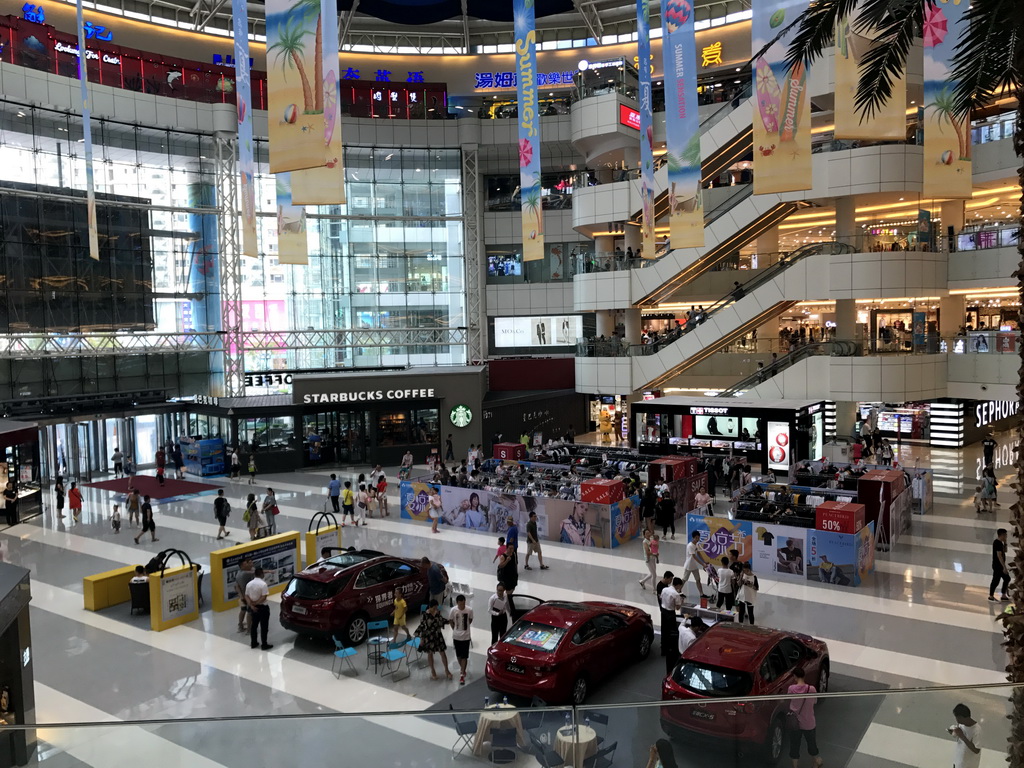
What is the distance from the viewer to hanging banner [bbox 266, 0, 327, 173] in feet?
43.2

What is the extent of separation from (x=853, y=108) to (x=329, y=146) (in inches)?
446

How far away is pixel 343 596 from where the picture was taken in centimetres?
1312

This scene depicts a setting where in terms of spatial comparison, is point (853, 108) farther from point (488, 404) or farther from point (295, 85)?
point (488, 404)

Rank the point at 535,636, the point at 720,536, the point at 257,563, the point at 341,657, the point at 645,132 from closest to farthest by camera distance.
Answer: the point at 535,636 → the point at 341,657 → the point at 257,563 → the point at 720,536 → the point at 645,132

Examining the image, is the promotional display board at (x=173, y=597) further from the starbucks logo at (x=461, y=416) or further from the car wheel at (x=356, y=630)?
the starbucks logo at (x=461, y=416)

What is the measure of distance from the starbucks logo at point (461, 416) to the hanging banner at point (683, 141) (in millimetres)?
15567

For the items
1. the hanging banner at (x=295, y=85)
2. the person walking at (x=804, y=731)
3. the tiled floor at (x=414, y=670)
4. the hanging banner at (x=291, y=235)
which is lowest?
the tiled floor at (x=414, y=670)

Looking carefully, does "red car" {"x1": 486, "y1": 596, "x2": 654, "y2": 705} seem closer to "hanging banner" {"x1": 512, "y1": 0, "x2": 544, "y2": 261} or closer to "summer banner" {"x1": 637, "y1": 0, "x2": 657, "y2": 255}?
"hanging banner" {"x1": 512, "y1": 0, "x2": 544, "y2": 261}

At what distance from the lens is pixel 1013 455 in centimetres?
3016

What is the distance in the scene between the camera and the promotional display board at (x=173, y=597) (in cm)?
1412

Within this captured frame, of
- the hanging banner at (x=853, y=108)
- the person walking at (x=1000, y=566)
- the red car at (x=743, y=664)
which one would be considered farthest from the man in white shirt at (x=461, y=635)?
the hanging banner at (x=853, y=108)

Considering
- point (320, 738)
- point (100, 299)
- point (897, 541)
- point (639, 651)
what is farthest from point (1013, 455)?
point (100, 299)

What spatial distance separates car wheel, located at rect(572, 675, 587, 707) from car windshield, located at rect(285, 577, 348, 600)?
14.4 ft

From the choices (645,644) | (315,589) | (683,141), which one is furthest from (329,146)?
(645,644)
